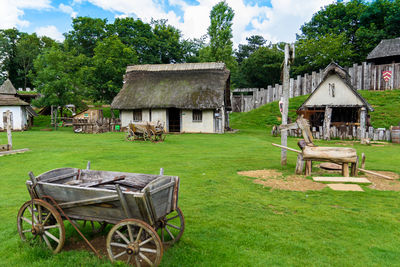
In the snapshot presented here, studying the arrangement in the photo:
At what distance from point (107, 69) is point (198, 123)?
Result: 14.9 m

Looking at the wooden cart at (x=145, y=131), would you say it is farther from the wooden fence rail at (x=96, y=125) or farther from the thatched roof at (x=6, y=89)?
the thatched roof at (x=6, y=89)

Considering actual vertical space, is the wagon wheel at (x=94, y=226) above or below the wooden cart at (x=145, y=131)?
below

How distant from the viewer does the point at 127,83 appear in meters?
32.4

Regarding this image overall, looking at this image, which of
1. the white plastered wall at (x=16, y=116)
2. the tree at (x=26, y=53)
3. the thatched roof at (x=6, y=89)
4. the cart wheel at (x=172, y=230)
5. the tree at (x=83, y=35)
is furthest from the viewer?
the tree at (x=26, y=53)

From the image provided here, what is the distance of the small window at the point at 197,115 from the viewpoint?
28531 millimetres

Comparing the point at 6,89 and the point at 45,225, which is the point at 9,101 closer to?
the point at 6,89

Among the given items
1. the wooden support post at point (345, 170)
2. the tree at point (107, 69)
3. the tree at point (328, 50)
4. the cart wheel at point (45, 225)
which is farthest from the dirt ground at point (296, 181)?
the tree at point (328, 50)

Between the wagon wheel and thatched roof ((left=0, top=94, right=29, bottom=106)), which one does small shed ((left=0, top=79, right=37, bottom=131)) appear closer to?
thatched roof ((left=0, top=94, right=29, bottom=106))

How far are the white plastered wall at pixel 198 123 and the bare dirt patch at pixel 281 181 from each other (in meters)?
18.3

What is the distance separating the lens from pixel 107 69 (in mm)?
35656

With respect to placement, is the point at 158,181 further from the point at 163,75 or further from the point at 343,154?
the point at 163,75

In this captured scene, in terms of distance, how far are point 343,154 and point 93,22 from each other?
56.7 metres

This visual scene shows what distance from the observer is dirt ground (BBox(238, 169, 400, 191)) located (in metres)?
8.15

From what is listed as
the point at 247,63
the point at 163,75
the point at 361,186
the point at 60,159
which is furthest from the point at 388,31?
the point at 60,159
